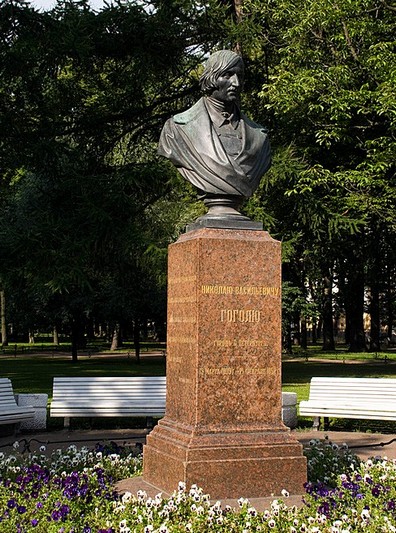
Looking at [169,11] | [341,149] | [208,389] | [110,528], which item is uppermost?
[169,11]

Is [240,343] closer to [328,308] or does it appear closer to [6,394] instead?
[6,394]

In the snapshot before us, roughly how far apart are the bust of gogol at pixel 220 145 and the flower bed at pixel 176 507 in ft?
8.35

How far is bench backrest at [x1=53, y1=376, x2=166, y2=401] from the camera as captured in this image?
1225cm

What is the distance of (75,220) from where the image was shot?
17812mm

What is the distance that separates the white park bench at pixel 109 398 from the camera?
39.7 ft

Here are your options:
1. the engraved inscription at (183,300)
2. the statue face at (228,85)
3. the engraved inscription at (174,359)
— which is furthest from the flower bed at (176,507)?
the statue face at (228,85)

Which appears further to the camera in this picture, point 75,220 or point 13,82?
point 13,82

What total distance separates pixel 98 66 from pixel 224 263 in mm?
13309

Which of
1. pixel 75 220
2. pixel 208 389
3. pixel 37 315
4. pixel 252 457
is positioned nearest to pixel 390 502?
pixel 252 457

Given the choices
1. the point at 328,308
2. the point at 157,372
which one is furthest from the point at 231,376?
the point at 328,308

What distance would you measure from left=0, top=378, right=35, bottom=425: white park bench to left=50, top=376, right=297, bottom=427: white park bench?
1.77 ft

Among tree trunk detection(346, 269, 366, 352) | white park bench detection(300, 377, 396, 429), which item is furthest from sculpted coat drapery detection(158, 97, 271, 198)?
tree trunk detection(346, 269, 366, 352)

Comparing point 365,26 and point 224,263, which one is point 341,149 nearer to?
point 365,26

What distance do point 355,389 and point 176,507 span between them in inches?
255
